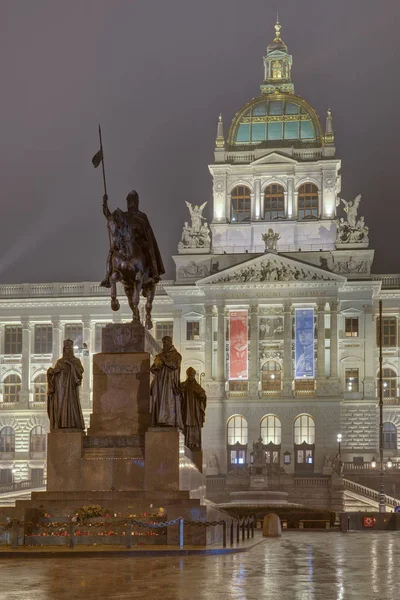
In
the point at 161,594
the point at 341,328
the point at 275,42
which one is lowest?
the point at 161,594

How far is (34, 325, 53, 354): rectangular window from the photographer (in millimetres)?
99188

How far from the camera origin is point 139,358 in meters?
27.2

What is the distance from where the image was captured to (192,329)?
9438cm

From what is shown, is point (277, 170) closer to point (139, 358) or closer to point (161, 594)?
point (139, 358)

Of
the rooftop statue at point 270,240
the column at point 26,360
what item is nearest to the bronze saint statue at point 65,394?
the rooftop statue at point 270,240

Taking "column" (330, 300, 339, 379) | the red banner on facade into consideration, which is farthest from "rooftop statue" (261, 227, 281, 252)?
"column" (330, 300, 339, 379)

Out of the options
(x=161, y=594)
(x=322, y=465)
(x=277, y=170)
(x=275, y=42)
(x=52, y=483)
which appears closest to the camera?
(x=161, y=594)

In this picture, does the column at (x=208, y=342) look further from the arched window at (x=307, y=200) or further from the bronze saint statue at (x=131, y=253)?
the bronze saint statue at (x=131, y=253)

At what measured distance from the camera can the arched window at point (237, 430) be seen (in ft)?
298

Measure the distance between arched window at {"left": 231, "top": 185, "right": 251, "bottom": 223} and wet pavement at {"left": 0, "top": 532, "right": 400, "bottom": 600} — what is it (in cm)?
7305

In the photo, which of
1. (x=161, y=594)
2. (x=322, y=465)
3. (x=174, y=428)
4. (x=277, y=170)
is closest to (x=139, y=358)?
(x=174, y=428)

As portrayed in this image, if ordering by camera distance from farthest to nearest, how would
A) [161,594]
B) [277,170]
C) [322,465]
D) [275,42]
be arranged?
[275,42] < [277,170] < [322,465] < [161,594]

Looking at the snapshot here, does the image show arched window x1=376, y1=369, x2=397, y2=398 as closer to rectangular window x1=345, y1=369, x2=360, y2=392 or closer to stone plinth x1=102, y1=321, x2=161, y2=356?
rectangular window x1=345, y1=369, x2=360, y2=392

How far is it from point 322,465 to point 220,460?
756cm
